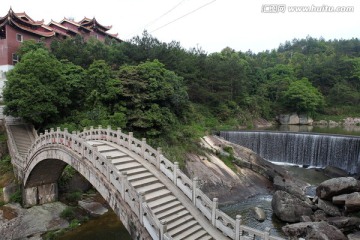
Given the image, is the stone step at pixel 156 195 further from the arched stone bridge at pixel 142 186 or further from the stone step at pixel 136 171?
the stone step at pixel 136 171

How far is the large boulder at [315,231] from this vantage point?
14883 millimetres

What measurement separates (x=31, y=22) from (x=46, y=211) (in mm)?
31688

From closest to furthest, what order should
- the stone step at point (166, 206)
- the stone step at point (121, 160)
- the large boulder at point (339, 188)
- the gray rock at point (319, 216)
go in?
the stone step at point (166, 206) → the stone step at point (121, 160) → the gray rock at point (319, 216) → the large boulder at point (339, 188)

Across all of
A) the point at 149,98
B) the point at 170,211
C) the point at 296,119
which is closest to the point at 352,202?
the point at 170,211

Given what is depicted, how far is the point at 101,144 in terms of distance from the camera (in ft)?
54.1

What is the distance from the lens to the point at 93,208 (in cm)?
1939

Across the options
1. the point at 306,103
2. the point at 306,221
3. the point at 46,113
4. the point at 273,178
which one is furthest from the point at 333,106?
the point at 46,113

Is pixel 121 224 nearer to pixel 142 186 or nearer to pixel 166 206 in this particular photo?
pixel 142 186

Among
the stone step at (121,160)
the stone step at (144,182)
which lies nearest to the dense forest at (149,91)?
the stone step at (121,160)

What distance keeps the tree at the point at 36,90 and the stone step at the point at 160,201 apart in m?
17.0

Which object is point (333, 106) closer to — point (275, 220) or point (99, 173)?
point (275, 220)

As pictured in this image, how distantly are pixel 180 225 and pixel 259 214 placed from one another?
33.8 ft

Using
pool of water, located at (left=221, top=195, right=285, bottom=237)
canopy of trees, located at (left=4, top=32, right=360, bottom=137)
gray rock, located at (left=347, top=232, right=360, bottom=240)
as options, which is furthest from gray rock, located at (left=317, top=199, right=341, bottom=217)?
canopy of trees, located at (left=4, top=32, right=360, bottom=137)

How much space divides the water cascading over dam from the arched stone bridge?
23.7 metres
